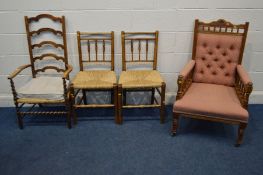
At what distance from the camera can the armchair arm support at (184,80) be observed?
7.75 ft

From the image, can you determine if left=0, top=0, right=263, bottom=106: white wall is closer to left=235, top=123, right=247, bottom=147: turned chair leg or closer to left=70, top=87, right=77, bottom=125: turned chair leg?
left=70, top=87, right=77, bottom=125: turned chair leg

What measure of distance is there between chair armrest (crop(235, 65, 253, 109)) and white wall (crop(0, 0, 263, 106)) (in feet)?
1.83

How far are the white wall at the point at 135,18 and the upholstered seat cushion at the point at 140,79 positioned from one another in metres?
0.24

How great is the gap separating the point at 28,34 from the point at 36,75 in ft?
1.57

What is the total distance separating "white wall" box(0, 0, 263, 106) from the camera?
106 inches

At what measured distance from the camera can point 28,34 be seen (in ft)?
8.89

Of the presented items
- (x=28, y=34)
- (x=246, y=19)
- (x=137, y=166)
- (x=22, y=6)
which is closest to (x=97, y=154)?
(x=137, y=166)

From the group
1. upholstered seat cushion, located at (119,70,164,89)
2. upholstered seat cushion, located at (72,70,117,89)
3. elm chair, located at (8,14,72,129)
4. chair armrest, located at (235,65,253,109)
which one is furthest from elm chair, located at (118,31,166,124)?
chair armrest, located at (235,65,253,109)

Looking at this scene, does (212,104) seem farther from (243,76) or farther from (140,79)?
(140,79)

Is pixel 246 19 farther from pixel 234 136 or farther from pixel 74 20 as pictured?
pixel 74 20

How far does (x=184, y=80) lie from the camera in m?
2.43

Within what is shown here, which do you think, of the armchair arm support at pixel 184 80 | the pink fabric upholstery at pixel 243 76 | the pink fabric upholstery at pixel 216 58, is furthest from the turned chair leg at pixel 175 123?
the pink fabric upholstery at pixel 243 76

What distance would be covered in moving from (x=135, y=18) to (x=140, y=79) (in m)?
0.64

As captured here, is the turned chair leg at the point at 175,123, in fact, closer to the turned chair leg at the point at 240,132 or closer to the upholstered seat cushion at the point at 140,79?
the upholstered seat cushion at the point at 140,79
